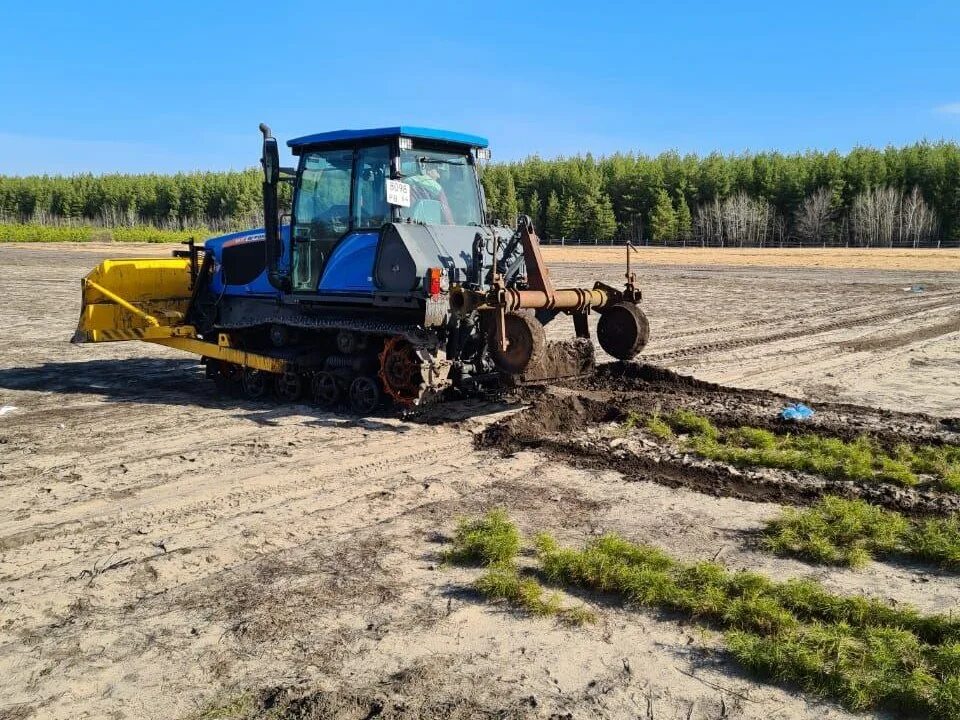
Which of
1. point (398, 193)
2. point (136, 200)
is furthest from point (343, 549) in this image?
point (136, 200)

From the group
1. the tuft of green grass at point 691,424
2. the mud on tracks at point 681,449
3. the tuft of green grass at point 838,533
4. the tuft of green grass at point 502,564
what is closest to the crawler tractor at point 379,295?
the mud on tracks at point 681,449

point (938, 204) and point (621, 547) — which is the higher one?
point (938, 204)

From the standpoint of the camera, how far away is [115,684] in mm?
3854

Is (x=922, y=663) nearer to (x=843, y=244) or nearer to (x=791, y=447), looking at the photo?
(x=791, y=447)

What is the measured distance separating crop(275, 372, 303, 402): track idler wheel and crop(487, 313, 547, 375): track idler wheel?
9.03 ft

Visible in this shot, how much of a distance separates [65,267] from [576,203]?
51.2 meters

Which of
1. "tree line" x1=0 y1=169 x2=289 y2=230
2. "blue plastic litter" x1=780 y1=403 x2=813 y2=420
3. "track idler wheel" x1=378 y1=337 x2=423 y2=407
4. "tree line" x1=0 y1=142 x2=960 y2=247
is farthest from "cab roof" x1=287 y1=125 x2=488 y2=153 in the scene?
"tree line" x1=0 y1=169 x2=289 y2=230

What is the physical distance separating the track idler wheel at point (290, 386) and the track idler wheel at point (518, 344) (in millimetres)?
2752

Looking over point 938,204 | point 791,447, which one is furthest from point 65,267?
point 938,204

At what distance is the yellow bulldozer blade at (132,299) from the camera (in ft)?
36.1

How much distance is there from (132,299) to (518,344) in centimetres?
591

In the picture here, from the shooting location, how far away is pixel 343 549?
17.9 feet

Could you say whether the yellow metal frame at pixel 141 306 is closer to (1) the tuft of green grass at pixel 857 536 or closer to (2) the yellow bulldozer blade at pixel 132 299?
(2) the yellow bulldozer blade at pixel 132 299

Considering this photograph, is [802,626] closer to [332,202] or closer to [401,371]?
[401,371]
